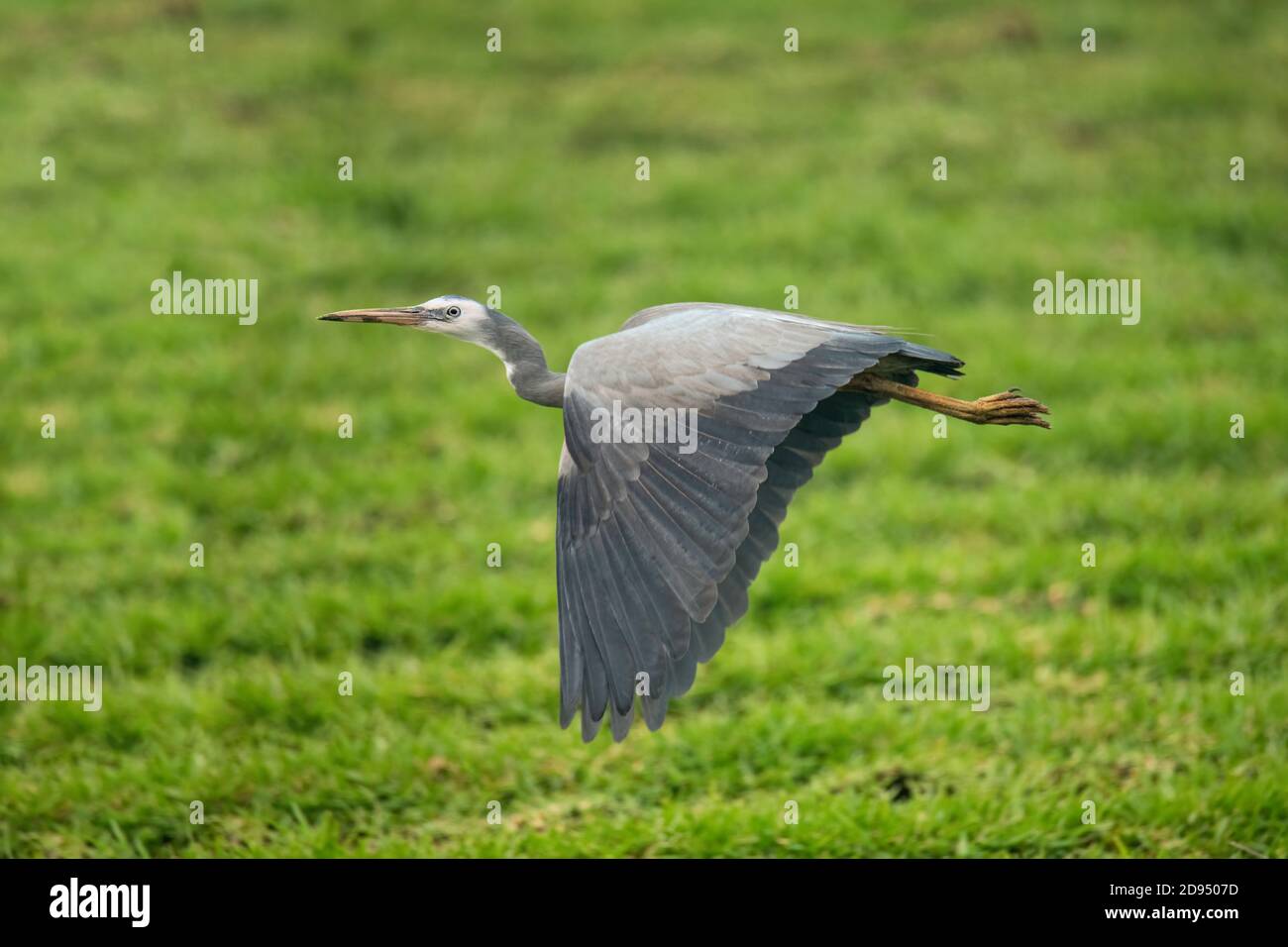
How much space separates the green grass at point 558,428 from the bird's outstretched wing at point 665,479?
4.78 ft

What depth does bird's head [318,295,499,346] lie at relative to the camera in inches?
151

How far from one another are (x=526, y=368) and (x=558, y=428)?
4.36 m

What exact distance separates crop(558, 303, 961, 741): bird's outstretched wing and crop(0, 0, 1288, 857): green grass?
4.78 ft

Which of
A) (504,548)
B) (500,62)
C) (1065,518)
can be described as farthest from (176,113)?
(1065,518)

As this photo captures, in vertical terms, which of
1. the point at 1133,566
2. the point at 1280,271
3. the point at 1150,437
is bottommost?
the point at 1133,566

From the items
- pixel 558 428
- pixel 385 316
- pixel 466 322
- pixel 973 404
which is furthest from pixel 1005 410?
pixel 558 428

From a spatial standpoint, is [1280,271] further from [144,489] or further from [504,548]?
[144,489]

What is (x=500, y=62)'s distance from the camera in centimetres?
1217

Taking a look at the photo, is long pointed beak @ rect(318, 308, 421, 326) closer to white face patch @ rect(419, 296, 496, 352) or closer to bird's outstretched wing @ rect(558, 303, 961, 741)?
white face patch @ rect(419, 296, 496, 352)

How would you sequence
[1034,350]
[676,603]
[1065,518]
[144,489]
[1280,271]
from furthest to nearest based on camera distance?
[1280,271] → [1034,350] → [144,489] → [1065,518] → [676,603]

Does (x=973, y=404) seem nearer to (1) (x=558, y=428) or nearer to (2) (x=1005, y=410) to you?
(2) (x=1005, y=410)

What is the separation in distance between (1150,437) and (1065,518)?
3.21 ft

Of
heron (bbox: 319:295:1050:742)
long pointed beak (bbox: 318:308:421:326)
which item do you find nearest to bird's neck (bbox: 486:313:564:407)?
heron (bbox: 319:295:1050:742)

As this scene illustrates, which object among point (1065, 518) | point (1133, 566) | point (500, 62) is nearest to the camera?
point (1133, 566)
